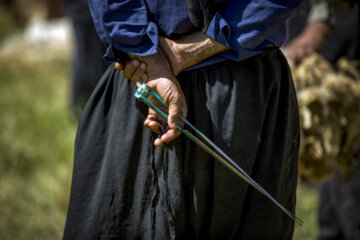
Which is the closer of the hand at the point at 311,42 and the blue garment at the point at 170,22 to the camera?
the blue garment at the point at 170,22

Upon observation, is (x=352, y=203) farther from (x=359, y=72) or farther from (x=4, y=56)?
(x=4, y=56)

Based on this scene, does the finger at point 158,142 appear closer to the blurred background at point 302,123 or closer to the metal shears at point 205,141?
the metal shears at point 205,141

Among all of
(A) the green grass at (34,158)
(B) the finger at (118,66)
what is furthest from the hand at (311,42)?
(A) the green grass at (34,158)

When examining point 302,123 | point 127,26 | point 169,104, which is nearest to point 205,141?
point 169,104

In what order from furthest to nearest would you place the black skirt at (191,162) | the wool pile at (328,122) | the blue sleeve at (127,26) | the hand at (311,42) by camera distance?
the hand at (311,42)
the wool pile at (328,122)
the black skirt at (191,162)
the blue sleeve at (127,26)

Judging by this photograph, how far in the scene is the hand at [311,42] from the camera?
207cm

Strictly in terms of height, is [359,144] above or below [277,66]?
below

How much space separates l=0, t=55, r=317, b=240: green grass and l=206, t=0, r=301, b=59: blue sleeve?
1.73m

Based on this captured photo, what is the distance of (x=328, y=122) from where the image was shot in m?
1.80

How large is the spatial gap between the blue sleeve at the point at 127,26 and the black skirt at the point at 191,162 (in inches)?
5.7

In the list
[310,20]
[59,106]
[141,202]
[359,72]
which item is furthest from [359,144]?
[59,106]

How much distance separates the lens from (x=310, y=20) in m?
2.12

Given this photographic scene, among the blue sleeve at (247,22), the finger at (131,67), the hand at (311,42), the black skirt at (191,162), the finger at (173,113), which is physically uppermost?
the blue sleeve at (247,22)

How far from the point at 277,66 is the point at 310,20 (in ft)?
3.95
